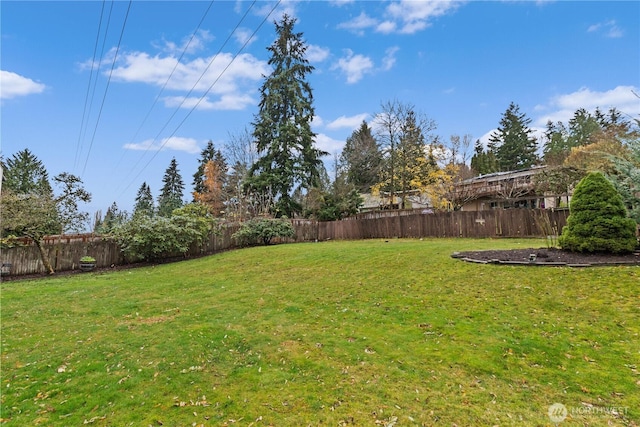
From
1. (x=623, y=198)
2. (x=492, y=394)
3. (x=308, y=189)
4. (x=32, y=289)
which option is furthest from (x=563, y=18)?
(x=308, y=189)

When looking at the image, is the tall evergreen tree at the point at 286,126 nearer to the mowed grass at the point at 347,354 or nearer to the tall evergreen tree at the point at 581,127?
the mowed grass at the point at 347,354

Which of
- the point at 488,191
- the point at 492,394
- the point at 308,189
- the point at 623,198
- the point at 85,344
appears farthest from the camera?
the point at 308,189

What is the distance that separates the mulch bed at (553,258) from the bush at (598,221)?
213mm

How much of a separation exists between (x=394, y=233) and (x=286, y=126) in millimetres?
13264

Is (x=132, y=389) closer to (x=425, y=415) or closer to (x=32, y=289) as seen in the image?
(x=425, y=415)

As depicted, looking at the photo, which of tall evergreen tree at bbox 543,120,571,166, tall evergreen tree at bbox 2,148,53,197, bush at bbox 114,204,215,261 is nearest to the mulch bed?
bush at bbox 114,204,215,261

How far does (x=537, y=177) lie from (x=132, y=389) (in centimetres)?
2398

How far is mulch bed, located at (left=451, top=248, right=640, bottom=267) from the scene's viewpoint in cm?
646

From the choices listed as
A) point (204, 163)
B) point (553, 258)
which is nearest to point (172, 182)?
point (204, 163)

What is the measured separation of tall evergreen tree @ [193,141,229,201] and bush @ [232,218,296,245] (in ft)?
65.2

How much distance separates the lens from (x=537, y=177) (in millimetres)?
20594

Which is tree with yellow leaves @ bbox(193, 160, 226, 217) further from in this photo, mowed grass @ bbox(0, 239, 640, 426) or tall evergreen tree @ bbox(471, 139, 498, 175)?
tall evergreen tree @ bbox(471, 139, 498, 175)

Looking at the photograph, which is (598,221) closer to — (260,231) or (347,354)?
(347,354)

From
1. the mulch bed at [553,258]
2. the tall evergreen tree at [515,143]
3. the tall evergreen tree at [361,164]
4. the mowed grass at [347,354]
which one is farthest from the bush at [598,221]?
the tall evergreen tree at [515,143]
